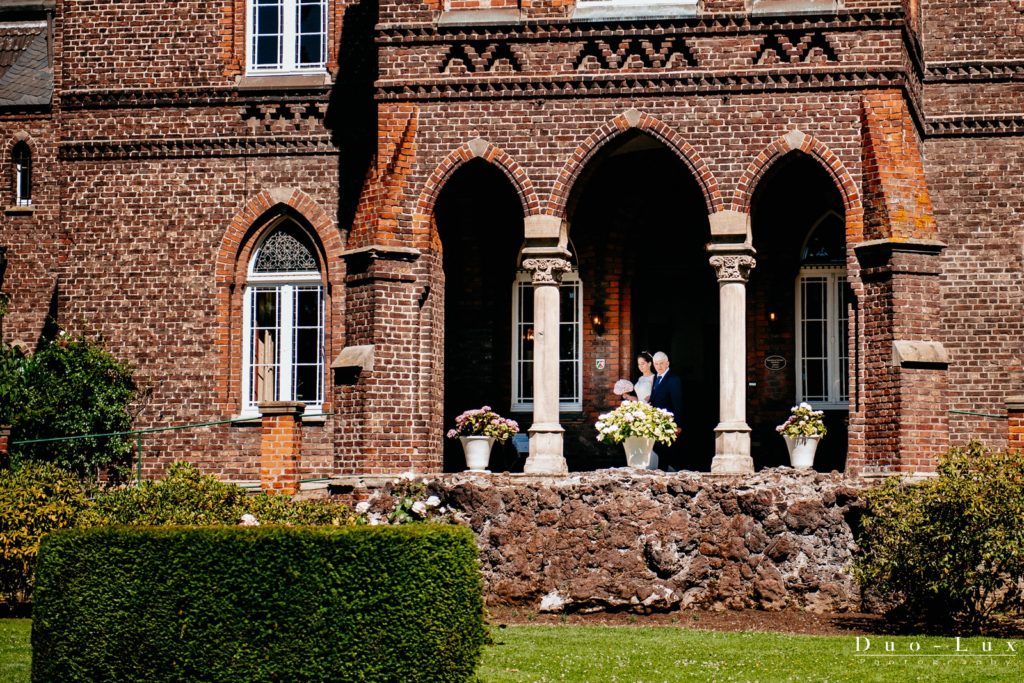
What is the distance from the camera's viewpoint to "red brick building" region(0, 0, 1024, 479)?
18812 mm

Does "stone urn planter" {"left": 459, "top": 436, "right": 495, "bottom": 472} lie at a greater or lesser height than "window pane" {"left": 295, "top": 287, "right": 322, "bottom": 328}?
lesser

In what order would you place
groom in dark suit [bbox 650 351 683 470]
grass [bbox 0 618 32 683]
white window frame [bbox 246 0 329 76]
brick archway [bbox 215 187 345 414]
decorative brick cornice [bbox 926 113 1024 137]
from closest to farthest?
grass [bbox 0 618 32 683] < groom in dark suit [bbox 650 351 683 470] < decorative brick cornice [bbox 926 113 1024 137] < brick archway [bbox 215 187 345 414] < white window frame [bbox 246 0 329 76]

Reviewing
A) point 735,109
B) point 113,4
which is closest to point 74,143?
point 113,4

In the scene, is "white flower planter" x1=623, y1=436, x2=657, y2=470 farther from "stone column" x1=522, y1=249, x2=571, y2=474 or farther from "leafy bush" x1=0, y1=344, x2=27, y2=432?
"leafy bush" x1=0, y1=344, x2=27, y2=432

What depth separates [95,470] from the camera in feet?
70.7

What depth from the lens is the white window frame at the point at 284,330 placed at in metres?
21.9

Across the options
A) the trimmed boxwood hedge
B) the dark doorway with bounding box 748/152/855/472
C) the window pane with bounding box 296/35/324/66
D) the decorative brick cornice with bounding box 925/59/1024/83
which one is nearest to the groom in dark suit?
the dark doorway with bounding box 748/152/855/472

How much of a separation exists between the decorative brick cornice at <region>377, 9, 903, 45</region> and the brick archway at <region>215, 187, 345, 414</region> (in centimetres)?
327

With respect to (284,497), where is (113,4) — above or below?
above

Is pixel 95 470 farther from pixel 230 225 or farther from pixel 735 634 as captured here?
pixel 735 634

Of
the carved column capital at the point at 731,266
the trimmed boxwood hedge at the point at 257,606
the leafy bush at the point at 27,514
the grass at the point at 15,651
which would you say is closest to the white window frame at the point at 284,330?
the leafy bush at the point at 27,514

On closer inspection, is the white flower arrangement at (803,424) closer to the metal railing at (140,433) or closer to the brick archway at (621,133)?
the brick archway at (621,133)

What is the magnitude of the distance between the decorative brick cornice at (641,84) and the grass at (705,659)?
22.8 feet

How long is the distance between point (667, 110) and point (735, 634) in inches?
270
